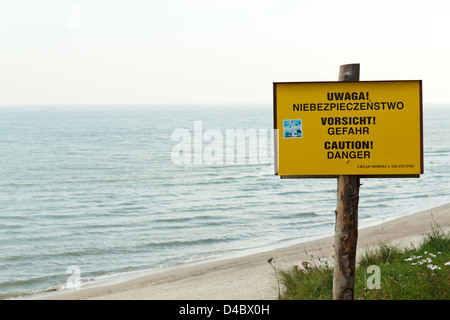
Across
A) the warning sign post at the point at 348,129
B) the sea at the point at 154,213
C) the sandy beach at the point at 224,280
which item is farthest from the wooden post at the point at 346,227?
the sea at the point at 154,213

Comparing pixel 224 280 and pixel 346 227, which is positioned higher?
pixel 346 227

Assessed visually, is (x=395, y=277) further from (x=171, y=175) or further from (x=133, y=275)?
(x=171, y=175)

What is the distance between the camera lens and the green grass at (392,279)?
6824 mm

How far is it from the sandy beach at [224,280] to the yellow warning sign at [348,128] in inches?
152

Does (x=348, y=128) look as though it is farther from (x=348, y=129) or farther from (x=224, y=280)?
(x=224, y=280)

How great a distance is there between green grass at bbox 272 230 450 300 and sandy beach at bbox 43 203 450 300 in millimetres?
997

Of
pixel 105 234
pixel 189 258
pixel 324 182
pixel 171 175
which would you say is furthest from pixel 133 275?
pixel 171 175

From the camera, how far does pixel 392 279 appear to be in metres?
7.50

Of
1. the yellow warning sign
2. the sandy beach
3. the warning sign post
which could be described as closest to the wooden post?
the warning sign post

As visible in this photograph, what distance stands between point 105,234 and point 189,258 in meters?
5.09

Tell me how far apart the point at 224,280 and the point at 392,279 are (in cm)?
507

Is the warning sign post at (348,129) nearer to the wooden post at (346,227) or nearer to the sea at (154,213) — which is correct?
the wooden post at (346,227)

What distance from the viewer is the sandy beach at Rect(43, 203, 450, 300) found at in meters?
10.8

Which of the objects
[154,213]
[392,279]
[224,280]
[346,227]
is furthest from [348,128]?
[154,213]
